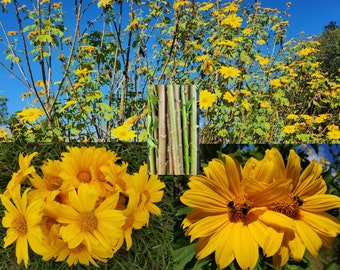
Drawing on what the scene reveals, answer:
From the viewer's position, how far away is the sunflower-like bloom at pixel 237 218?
1.09 meters

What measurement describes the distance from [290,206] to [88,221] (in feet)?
1.82

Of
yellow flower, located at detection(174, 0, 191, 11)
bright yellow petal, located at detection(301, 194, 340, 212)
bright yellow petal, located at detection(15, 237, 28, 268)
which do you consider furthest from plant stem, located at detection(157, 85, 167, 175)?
yellow flower, located at detection(174, 0, 191, 11)

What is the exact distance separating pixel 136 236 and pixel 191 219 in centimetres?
30

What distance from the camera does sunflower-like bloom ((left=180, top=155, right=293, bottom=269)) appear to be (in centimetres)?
109

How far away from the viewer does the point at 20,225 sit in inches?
58.3

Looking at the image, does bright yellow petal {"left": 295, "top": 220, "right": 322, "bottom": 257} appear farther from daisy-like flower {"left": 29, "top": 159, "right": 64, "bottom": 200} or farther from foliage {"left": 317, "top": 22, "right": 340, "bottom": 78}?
foliage {"left": 317, "top": 22, "right": 340, "bottom": 78}

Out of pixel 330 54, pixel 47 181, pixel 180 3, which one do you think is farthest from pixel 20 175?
pixel 330 54

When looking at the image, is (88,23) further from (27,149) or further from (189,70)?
(27,149)

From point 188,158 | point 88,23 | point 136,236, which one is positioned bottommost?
point 136,236

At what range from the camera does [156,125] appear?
1283mm

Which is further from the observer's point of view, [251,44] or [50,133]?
[251,44]

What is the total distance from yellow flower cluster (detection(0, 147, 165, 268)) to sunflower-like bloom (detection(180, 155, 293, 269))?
0.24m

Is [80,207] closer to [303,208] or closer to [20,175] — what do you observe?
[20,175]

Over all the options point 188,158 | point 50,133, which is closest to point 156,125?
point 188,158
